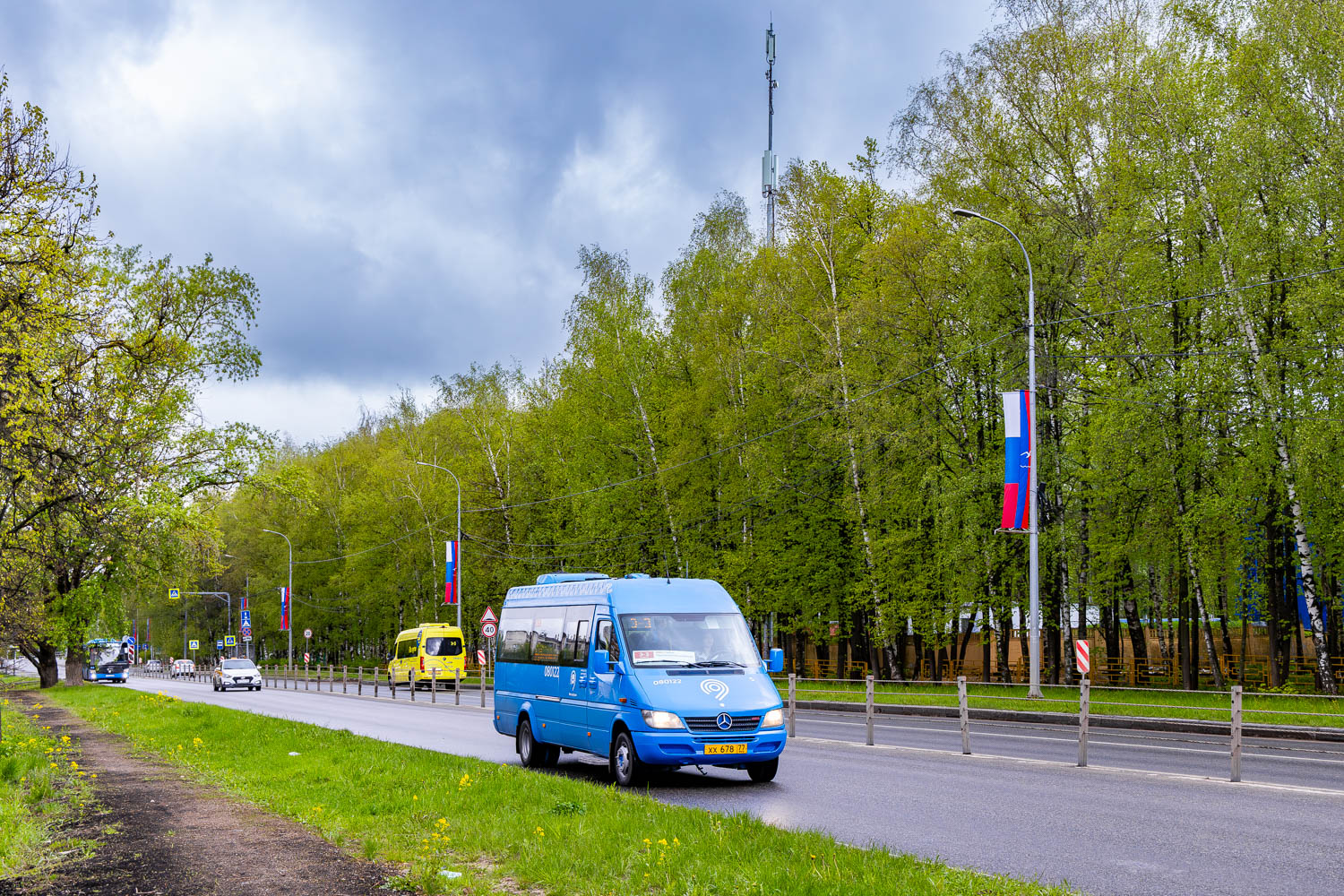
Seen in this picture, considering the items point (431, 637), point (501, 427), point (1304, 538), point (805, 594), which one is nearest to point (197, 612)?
point (501, 427)

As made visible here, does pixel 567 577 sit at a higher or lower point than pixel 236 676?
higher

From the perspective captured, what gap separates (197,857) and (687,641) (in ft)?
21.9

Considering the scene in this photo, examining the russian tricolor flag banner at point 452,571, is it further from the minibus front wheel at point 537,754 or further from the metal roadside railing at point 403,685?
the minibus front wheel at point 537,754

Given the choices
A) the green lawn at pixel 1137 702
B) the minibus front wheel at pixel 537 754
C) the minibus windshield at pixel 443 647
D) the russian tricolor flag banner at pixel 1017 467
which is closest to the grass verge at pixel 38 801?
the minibus front wheel at pixel 537 754

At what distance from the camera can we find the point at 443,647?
49469 mm

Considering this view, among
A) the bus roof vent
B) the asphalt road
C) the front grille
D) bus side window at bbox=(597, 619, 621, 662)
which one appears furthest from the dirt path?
the bus roof vent

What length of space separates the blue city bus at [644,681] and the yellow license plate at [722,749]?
Answer: 1cm

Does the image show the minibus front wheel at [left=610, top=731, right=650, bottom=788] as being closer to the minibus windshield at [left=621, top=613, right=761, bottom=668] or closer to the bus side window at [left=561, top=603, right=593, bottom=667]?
the minibus windshield at [left=621, top=613, right=761, bottom=668]

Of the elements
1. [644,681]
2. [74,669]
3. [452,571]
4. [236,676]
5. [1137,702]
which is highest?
[452,571]

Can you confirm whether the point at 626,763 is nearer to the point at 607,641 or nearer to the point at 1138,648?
the point at 607,641

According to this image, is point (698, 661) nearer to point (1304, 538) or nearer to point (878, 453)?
point (1304, 538)

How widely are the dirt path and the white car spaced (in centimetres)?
4119

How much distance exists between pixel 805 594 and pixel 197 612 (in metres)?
92.8

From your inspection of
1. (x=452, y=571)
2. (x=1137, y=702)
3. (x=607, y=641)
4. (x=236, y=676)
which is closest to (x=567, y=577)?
(x=607, y=641)
